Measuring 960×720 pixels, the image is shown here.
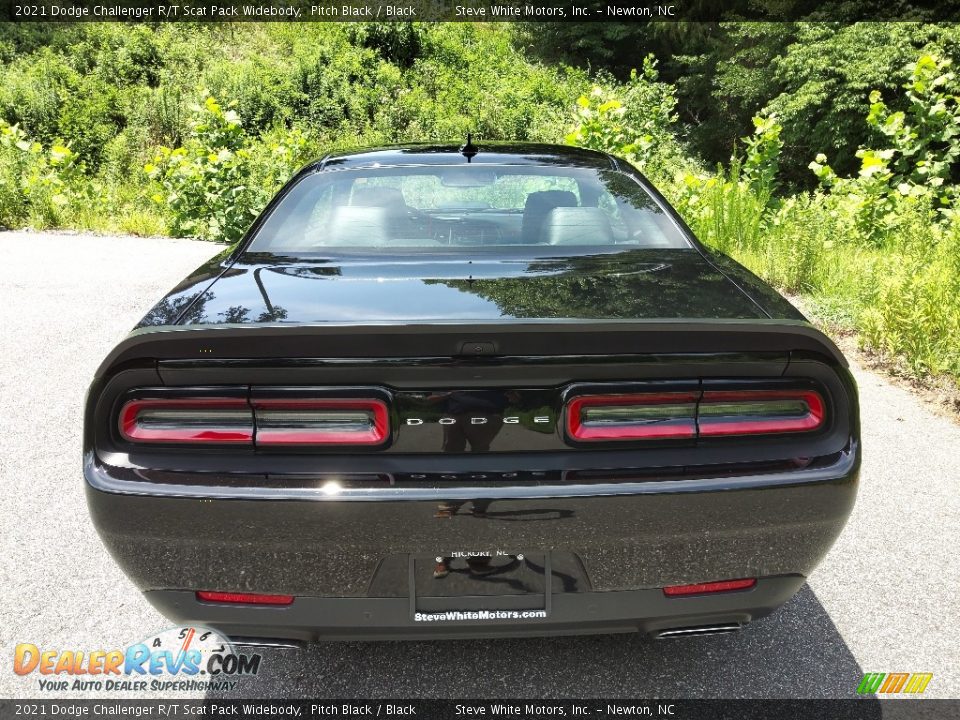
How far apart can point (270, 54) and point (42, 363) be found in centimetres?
2154

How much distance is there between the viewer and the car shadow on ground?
216 cm

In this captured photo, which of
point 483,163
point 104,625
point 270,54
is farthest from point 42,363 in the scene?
point 270,54

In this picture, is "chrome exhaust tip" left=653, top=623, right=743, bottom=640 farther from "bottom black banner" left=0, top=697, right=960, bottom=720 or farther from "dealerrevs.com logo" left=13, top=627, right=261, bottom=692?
"dealerrevs.com logo" left=13, top=627, right=261, bottom=692

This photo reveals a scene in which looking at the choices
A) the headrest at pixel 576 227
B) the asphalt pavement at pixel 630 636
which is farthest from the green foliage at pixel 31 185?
the headrest at pixel 576 227

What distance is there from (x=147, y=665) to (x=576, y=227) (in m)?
1.96

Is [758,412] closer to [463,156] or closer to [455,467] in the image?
[455,467]

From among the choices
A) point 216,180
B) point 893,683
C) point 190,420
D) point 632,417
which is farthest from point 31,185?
point 893,683

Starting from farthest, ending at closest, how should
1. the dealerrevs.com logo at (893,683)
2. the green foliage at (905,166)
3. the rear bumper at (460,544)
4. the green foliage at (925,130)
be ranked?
the green foliage at (925,130) < the green foliage at (905,166) < the dealerrevs.com logo at (893,683) < the rear bumper at (460,544)

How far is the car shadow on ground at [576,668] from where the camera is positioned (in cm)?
216

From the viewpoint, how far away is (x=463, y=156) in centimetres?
316

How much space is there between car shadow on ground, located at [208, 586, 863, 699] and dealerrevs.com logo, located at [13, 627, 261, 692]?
0.28 feet

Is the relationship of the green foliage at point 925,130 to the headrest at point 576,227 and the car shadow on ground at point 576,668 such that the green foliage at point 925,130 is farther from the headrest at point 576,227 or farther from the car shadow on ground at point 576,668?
the car shadow on ground at point 576,668

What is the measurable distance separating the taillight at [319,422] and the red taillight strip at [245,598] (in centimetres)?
37

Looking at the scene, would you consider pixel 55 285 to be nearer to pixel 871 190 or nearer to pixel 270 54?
pixel 871 190
